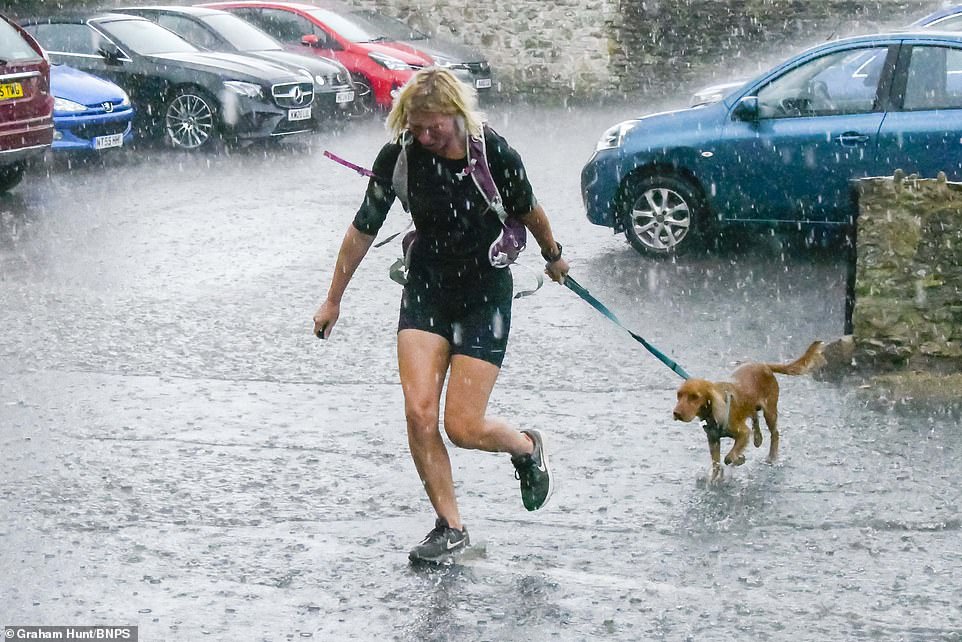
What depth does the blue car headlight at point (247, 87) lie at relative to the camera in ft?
56.2

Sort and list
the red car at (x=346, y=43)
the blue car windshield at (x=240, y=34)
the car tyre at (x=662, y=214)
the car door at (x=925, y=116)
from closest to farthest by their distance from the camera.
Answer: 1. the car door at (x=925, y=116)
2. the car tyre at (x=662, y=214)
3. the blue car windshield at (x=240, y=34)
4. the red car at (x=346, y=43)

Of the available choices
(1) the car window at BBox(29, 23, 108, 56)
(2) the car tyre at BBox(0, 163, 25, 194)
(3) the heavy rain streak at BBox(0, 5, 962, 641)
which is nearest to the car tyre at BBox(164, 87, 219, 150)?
(1) the car window at BBox(29, 23, 108, 56)

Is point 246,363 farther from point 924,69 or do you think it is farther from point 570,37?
point 570,37

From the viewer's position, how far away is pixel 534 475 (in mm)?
5793

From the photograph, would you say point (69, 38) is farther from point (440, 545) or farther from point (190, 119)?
point (440, 545)

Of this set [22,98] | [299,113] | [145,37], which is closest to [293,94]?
[299,113]

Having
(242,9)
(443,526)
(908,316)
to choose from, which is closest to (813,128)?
(908,316)

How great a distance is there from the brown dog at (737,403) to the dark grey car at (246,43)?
41.4 ft

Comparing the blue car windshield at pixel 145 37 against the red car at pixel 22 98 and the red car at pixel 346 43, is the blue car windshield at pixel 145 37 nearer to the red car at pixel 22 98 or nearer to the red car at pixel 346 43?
the red car at pixel 346 43

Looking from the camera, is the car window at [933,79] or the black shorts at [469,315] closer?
the black shorts at [469,315]

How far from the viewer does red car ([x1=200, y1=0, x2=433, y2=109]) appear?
20547 mm

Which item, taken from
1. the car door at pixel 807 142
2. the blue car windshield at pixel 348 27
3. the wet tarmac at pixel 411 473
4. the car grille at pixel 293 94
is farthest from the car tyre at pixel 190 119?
the car door at pixel 807 142

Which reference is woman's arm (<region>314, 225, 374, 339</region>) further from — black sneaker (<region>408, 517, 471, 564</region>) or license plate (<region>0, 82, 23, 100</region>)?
license plate (<region>0, 82, 23, 100</region>)

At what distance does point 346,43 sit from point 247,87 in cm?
410
